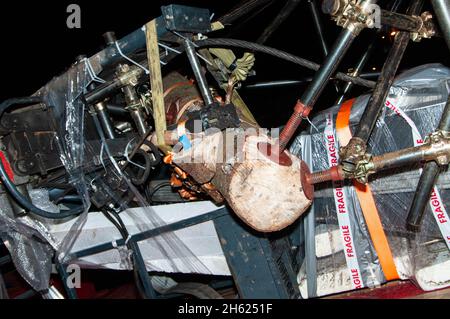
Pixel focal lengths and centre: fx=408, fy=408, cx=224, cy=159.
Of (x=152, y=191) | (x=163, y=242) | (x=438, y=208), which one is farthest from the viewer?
(x=152, y=191)

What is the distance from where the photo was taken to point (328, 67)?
1.27 metres

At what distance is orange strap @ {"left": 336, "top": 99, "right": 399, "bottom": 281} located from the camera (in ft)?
5.63

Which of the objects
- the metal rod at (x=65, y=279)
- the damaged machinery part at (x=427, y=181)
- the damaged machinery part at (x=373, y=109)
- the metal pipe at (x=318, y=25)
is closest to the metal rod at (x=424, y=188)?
the damaged machinery part at (x=427, y=181)

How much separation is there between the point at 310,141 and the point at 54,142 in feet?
3.89

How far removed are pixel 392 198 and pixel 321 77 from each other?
29.1 inches

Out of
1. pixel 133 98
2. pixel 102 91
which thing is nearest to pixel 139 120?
pixel 133 98

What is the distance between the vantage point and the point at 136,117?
1.72 m

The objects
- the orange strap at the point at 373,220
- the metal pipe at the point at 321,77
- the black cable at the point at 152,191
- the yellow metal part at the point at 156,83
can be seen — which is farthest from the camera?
the black cable at the point at 152,191

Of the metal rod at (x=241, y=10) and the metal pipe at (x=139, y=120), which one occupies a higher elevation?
the metal rod at (x=241, y=10)

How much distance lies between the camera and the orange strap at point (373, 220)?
1716 mm

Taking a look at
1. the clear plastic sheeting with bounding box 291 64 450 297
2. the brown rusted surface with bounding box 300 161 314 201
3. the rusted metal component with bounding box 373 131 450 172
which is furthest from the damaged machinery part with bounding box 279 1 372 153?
the clear plastic sheeting with bounding box 291 64 450 297

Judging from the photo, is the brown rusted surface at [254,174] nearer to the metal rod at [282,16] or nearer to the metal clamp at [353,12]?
the metal clamp at [353,12]

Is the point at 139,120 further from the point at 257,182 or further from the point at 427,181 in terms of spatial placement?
the point at 427,181

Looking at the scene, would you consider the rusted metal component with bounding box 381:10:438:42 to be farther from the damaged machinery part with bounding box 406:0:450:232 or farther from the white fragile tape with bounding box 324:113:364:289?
the white fragile tape with bounding box 324:113:364:289
